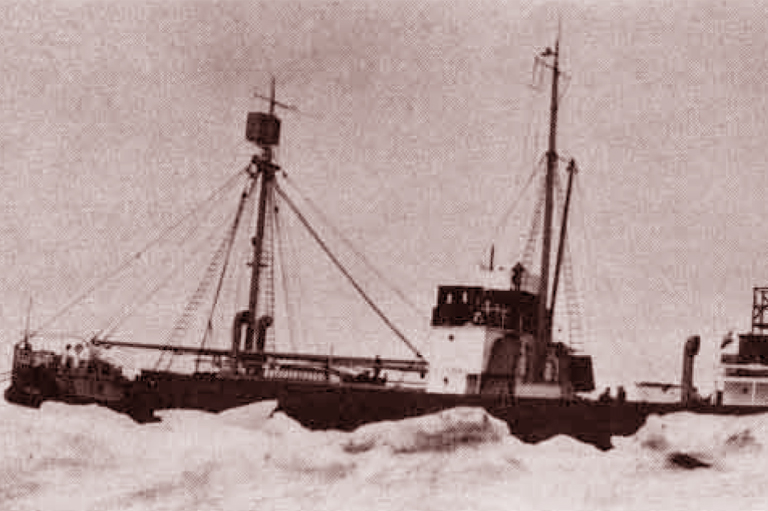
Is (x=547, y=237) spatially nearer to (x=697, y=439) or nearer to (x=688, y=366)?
(x=688, y=366)

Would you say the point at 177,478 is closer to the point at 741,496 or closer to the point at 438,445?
the point at 438,445

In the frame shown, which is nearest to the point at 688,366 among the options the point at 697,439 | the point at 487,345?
the point at 487,345

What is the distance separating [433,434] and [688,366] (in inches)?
439

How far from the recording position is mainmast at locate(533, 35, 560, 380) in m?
40.9

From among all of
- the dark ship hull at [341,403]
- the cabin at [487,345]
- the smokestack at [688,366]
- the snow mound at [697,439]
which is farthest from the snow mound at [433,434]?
the cabin at [487,345]

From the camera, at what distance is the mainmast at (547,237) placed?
40.9 meters

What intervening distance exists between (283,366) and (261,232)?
6.50 meters

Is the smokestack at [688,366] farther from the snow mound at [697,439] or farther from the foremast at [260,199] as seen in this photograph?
the foremast at [260,199]

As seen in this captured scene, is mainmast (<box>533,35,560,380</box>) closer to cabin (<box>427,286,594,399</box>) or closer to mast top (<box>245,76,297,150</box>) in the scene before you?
cabin (<box>427,286,594,399</box>)

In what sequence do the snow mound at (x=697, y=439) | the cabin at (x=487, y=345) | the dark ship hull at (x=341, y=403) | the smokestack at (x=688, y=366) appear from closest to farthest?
the snow mound at (x=697, y=439)
the dark ship hull at (x=341, y=403)
the smokestack at (x=688, y=366)
the cabin at (x=487, y=345)

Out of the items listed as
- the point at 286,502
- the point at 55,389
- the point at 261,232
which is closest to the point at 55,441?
the point at 286,502

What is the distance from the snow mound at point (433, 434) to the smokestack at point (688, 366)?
26.1 ft

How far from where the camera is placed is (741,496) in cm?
2233

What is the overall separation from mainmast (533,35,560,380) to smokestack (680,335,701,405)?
5405 millimetres
